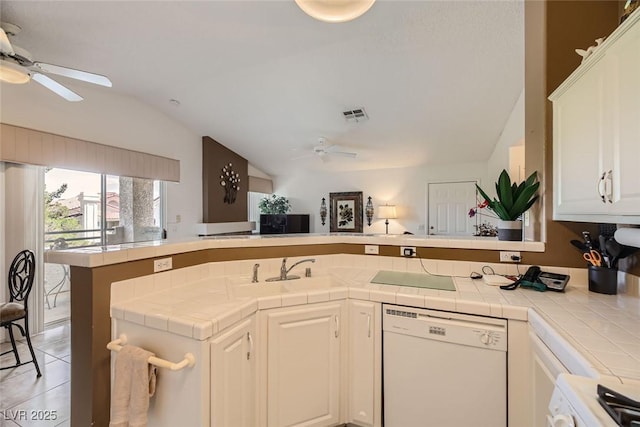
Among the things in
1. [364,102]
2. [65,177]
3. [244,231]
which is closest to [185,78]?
[65,177]

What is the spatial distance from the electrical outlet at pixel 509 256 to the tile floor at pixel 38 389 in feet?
10.0

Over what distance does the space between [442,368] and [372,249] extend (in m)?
0.93

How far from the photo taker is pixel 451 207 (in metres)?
5.54

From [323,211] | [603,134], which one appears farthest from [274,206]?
[603,134]

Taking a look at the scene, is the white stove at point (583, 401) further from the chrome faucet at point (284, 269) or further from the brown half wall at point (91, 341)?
the brown half wall at point (91, 341)

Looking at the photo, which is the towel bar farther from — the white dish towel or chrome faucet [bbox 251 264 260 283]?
chrome faucet [bbox 251 264 260 283]

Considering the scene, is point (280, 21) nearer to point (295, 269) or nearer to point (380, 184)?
point (295, 269)

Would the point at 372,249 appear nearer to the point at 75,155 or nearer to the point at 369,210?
the point at 75,155

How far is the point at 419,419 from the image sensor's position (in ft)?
4.78

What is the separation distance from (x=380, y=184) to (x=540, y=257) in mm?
4456

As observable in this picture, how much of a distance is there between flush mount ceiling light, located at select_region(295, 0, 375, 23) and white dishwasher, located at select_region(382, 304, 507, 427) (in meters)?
1.55

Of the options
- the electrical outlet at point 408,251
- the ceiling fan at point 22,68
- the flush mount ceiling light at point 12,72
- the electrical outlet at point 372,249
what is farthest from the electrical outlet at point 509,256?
the flush mount ceiling light at point 12,72

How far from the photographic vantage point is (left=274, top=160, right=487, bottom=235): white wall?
18.3 feet

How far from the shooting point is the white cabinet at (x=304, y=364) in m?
1.44
